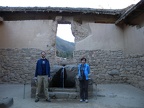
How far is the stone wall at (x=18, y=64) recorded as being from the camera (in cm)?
994

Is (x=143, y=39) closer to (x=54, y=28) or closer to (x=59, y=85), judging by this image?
(x=59, y=85)

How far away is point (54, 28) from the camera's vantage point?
1021 cm

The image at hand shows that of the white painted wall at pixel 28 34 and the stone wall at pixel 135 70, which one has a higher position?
the white painted wall at pixel 28 34

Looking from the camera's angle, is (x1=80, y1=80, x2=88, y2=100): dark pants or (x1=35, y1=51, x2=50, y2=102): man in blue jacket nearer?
(x1=35, y1=51, x2=50, y2=102): man in blue jacket

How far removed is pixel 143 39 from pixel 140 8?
1.29 m

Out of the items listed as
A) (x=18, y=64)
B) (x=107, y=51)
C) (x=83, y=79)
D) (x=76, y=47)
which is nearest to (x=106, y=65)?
(x=107, y=51)

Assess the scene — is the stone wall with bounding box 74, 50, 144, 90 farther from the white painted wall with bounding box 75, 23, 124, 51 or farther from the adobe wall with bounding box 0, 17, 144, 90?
the white painted wall with bounding box 75, 23, 124, 51

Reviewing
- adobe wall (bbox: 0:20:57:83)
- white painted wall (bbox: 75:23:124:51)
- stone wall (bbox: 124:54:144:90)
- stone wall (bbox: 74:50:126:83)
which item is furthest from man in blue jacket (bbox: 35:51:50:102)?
white painted wall (bbox: 75:23:124:51)

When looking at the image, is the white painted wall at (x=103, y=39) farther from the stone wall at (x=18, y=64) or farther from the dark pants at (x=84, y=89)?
the dark pants at (x=84, y=89)

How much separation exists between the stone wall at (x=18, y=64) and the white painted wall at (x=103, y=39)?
1947 millimetres

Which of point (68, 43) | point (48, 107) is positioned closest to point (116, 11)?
point (48, 107)

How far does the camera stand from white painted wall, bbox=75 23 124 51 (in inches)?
403

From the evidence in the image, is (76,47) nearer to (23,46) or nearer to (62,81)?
(23,46)

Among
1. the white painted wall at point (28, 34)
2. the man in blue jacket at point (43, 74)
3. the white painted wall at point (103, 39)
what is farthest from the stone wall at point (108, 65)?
the man in blue jacket at point (43, 74)
